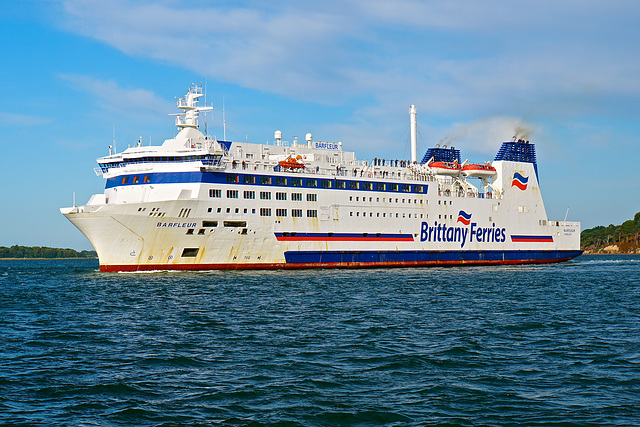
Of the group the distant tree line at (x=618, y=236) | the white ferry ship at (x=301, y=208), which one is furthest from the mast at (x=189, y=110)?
the distant tree line at (x=618, y=236)

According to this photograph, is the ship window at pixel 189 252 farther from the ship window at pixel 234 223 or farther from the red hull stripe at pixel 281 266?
the ship window at pixel 234 223

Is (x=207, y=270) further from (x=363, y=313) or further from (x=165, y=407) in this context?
(x=165, y=407)

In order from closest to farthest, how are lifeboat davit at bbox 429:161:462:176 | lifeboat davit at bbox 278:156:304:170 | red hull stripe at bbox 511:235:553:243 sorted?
1. lifeboat davit at bbox 278:156:304:170
2. lifeboat davit at bbox 429:161:462:176
3. red hull stripe at bbox 511:235:553:243

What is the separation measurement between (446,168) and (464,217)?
5.24m

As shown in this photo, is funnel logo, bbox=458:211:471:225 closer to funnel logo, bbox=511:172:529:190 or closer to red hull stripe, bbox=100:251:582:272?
red hull stripe, bbox=100:251:582:272

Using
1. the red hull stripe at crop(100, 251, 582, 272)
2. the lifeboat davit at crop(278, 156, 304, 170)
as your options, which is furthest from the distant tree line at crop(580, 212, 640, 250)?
the lifeboat davit at crop(278, 156, 304, 170)

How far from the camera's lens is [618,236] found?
178 m

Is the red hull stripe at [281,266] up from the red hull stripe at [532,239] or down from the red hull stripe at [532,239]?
down

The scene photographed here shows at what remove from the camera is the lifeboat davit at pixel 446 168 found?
200ft

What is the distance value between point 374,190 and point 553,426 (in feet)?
145

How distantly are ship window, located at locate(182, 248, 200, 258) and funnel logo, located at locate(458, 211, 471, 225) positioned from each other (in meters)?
27.3

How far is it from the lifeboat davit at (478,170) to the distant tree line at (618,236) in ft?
405

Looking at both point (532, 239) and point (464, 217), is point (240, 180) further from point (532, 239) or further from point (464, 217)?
point (532, 239)

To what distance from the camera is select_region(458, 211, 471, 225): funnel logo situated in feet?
197
